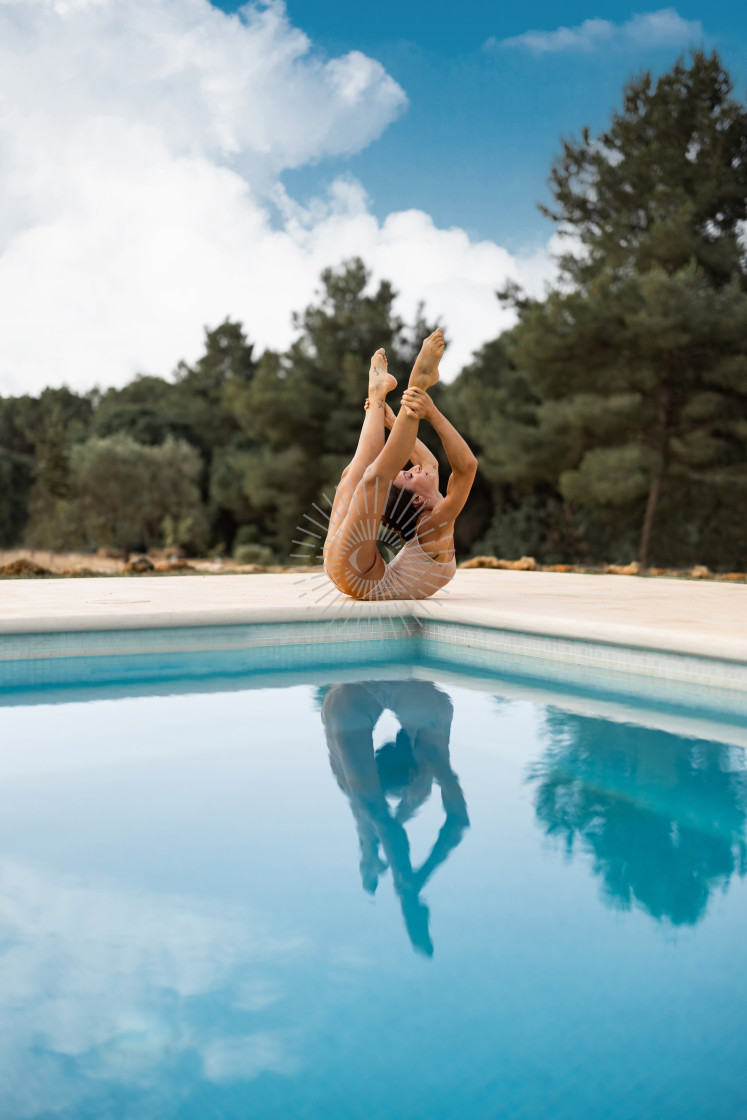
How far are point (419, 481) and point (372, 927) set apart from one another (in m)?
3.96

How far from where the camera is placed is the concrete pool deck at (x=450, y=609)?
175 inches

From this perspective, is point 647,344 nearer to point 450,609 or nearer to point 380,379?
point 380,379

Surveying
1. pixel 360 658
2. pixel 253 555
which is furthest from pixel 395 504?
pixel 253 555

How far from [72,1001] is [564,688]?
3.23 metres

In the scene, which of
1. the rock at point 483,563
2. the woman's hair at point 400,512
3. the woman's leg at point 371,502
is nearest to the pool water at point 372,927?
the woman's leg at point 371,502

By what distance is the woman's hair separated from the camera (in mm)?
5715

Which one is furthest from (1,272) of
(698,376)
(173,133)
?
(698,376)

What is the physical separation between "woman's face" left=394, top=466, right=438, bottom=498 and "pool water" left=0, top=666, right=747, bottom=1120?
7.91 feet

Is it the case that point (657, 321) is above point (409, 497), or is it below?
above

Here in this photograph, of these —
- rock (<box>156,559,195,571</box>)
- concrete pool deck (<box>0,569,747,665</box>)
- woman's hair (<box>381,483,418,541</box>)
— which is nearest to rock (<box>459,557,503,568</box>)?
concrete pool deck (<box>0,569,747,665</box>)

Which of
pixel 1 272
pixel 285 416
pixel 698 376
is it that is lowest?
pixel 285 416

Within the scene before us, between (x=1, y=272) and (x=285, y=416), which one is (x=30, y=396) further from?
(x=285, y=416)

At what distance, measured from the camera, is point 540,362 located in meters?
14.9

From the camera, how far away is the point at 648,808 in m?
2.88
